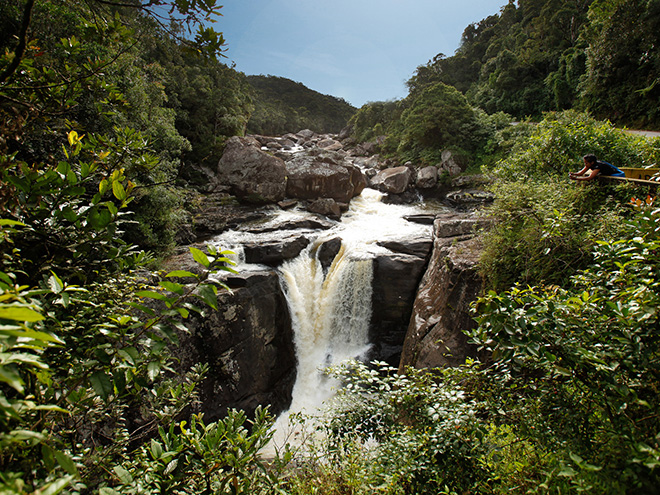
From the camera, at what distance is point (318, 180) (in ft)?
54.9

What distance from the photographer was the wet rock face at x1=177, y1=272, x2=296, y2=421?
7.21 meters

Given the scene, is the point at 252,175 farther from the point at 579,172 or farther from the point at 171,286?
the point at 171,286

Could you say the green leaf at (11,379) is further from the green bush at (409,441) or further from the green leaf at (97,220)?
the green bush at (409,441)

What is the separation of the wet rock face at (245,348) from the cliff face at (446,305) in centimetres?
395

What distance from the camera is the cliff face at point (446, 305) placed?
5852mm

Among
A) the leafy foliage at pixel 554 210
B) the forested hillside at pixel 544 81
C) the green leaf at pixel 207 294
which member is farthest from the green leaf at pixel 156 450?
the forested hillside at pixel 544 81

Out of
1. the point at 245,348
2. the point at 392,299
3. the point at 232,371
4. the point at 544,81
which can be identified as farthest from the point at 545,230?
the point at 544,81

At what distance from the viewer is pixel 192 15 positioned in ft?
5.82

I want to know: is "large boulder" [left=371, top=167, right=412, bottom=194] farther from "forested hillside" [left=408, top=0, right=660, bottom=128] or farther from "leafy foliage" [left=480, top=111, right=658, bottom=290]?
"forested hillside" [left=408, top=0, right=660, bottom=128]

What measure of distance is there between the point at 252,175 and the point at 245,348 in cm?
1104

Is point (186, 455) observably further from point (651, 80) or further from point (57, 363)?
point (651, 80)

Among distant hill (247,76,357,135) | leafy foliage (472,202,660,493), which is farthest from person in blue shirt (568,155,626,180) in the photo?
distant hill (247,76,357,135)

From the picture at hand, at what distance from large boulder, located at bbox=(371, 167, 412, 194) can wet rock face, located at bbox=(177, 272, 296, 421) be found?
12578 mm

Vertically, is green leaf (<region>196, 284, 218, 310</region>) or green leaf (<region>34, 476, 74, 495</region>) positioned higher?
green leaf (<region>196, 284, 218, 310</region>)
